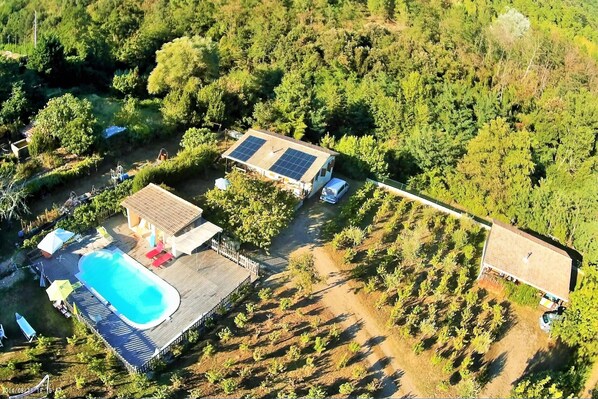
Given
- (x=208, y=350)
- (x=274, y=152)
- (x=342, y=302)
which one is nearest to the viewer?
(x=208, y=350)

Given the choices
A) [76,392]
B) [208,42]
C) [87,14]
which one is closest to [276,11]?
[208,42]

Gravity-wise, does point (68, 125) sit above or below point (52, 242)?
above

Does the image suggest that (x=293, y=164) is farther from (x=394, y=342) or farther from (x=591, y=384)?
(x=591, y=384)

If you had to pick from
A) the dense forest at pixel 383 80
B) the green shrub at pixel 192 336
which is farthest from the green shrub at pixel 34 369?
the dense forest at pixel 383 80

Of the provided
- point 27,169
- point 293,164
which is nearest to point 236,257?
point 293,164

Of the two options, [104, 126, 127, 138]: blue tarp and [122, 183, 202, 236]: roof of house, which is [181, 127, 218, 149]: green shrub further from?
[122, 183, 202, 236]: roof of house

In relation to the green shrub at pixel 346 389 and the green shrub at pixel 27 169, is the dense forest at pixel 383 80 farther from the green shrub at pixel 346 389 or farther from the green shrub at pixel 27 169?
the green shrub at pixel 346 389

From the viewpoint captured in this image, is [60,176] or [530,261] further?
[60,176]
